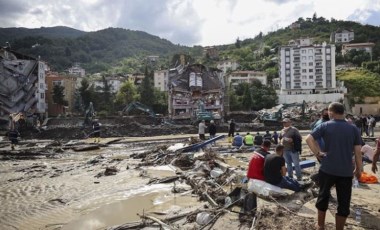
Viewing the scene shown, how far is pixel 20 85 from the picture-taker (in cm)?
6569

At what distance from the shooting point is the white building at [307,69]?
4193 inches

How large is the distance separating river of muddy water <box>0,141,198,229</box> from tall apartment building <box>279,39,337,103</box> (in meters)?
96.6

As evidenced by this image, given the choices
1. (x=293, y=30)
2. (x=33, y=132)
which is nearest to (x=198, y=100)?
(x=33, y=132)

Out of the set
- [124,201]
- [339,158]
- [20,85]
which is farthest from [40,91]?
[339,158]

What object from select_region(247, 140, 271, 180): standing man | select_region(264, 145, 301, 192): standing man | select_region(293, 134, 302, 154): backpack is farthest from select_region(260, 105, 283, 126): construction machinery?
select_region(264, 145, 301, 192): standing man

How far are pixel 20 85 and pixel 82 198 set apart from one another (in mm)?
61737

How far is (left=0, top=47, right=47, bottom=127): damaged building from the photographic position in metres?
63.7

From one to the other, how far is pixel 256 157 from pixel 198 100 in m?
58.6

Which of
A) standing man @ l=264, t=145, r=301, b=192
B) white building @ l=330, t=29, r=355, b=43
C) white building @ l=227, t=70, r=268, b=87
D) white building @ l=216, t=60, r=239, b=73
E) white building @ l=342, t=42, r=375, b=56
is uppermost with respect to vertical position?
white building @ l=330, t=29, r=355, b=43

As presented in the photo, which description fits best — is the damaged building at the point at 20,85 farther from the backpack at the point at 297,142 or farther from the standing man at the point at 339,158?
the standing man at the point at 339,158

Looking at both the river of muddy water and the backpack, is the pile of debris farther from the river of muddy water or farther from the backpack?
the backpack

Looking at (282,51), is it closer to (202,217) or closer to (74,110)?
(74,110)

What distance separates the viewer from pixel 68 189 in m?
12.8

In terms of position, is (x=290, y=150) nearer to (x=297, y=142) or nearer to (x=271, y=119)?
(x=297, y=142)
